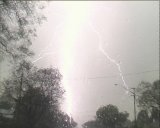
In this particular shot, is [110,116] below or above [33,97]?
above

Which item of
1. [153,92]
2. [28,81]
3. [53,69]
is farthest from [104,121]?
[28,81]

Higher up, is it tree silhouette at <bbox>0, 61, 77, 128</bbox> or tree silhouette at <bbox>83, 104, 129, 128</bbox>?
tree silhouette at <bbox>83, 104, 129, 128</bbox>

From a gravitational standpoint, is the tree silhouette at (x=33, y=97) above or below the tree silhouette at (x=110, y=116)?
below

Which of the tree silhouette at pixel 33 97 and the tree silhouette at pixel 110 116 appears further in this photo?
the tree silhouette at pixel 110 116

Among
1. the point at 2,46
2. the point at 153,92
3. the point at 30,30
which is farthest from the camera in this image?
the point at 153,92

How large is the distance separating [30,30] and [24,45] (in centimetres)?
95

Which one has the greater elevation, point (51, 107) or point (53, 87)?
point (53, 87)

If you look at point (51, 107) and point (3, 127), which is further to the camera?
point (51, 107)

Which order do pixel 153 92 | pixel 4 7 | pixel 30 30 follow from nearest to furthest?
1. pixel 4 7
2. pixel 30 30
3. pixel 153 92

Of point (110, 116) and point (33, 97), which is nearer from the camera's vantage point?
point (33, 97)

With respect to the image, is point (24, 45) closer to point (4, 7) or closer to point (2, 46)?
point (2, 46)

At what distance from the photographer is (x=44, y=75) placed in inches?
2164

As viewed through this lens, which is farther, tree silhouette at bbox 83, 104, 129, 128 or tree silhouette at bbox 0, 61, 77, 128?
tree silhouette at bbox 83, 104, 129, 128

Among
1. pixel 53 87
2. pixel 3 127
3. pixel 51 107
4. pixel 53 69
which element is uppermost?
pixel 53 69
